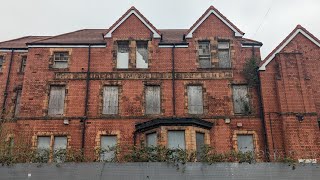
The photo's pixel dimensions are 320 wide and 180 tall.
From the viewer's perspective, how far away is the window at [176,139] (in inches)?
949

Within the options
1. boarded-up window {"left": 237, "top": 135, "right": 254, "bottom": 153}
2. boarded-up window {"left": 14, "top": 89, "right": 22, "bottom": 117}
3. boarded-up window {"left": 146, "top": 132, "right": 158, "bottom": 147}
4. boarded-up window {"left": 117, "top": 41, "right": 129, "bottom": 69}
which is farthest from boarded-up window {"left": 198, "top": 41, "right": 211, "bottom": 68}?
boarded-up window {"left": 14, "top": 89, "right": 22, "bottom": 117}

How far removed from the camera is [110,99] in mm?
27219

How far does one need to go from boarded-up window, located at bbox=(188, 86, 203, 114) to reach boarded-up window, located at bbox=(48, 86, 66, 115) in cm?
839

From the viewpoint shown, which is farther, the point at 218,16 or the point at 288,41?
the point at 218,16

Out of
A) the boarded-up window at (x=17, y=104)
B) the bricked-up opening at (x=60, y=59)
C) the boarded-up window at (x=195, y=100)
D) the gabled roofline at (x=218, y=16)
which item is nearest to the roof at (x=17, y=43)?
the bricked-up opening at (x=60, y=59)

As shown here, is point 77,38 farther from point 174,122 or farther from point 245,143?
point 245,143

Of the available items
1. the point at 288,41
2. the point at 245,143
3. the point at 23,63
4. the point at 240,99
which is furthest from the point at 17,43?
the point at 288,41

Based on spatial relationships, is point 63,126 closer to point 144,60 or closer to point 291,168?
point 144,60

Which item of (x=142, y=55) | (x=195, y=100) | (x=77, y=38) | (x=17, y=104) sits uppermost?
(x=77, y=38)

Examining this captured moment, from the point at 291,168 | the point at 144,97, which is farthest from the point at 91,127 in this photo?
the point at 291,168

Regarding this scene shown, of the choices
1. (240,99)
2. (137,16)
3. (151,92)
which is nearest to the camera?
(240,99)

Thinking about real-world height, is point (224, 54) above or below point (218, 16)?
below

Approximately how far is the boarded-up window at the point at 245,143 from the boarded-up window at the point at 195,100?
3.05 m

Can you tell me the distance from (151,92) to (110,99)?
275 centimetres
